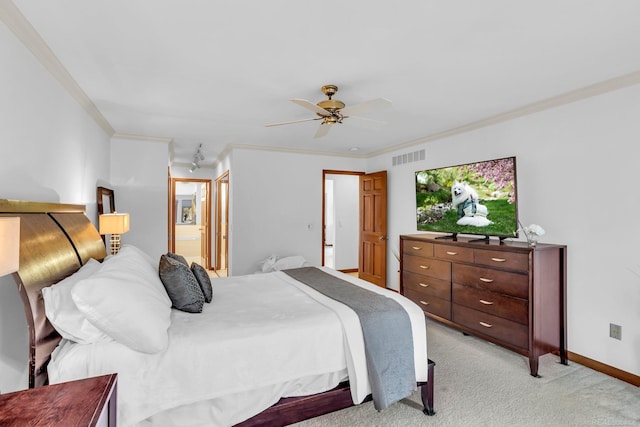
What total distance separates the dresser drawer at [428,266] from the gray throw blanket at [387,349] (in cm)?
153

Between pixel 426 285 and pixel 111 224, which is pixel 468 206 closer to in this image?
pixel 426 285

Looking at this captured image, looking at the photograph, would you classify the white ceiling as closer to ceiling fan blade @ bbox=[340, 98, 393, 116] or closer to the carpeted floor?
ceiling fan blade @ bbox=[340, 98, 393, 116]

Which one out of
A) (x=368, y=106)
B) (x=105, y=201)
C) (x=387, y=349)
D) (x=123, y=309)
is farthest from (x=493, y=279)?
(x=105, y=201)

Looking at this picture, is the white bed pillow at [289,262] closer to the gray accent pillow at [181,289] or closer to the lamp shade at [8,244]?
the gray accent pillow at [181,289]

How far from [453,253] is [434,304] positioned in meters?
0.68

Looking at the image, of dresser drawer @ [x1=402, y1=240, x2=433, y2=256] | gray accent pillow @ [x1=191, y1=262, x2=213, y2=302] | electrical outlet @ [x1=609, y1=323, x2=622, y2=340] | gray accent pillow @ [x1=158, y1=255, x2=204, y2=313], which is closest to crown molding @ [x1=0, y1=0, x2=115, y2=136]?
gray accent pillow @ [x1=158, y1=255, x2=204, y2=313]

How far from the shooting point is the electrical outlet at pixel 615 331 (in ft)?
8.91

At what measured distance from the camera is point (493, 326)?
3.11 metres

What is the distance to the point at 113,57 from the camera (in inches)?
92.0

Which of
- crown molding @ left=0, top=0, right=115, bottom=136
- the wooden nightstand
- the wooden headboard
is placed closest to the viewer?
the wooden nightstand

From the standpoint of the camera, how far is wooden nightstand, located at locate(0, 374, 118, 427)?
1015mm

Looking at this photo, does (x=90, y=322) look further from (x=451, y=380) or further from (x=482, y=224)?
(x=482, y=224)

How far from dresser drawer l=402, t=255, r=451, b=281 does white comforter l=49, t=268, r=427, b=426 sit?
145cm

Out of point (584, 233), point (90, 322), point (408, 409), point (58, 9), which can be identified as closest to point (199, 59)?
point (58, 9)
